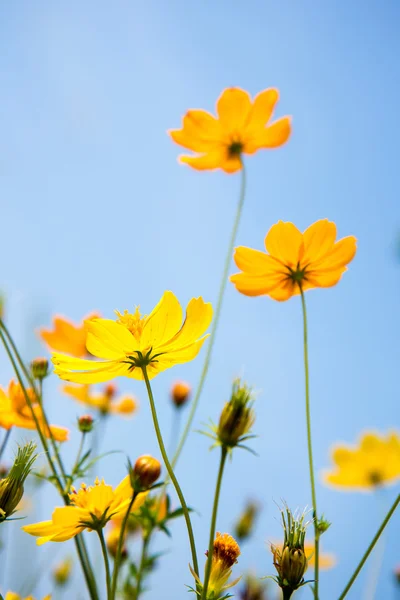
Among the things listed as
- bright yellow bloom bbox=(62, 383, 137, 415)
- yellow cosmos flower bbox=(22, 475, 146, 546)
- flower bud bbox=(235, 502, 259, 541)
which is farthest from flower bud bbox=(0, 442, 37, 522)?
flower bud bbox=(235, 502, 259, 541)

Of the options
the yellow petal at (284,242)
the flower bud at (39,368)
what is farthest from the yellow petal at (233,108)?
the flower bud at (39,368)

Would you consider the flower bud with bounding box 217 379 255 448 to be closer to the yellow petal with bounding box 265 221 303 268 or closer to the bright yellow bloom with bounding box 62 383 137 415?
the yellow petal with bounding box 265 221 303 268

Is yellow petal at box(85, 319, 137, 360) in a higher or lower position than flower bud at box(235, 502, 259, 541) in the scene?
lower

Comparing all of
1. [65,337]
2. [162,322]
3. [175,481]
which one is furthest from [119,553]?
[65,337]

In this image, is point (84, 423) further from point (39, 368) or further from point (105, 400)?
point (105, 400)

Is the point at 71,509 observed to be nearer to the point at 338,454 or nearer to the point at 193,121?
the point at 193,121

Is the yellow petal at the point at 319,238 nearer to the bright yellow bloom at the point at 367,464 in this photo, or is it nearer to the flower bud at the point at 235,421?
the flower bud at the point at 235,421
